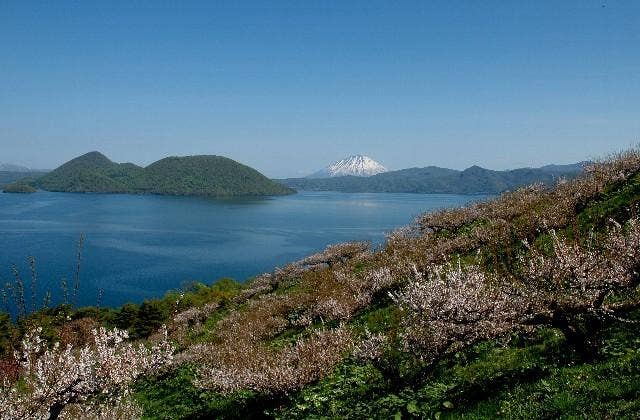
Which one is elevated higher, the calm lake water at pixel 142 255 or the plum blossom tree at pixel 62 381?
the plum blossom tree at pixel 62 381

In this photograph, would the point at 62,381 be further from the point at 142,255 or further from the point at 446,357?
the point at 142,255

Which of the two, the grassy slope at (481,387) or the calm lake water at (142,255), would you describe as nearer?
the grassy slope at (481,387)

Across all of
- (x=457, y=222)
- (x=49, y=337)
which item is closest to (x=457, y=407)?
(x=457, y=222)

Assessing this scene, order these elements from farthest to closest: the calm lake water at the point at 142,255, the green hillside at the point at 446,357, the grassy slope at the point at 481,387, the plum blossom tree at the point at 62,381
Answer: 1. the calm lake water at the point at 142,255
2. the plum blossom tree at the point at 62,381
3. the green hillside at the point at 446,357
4. the grassy slope at the point at 481,387

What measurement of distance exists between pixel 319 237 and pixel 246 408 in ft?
538

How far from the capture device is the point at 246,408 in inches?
640

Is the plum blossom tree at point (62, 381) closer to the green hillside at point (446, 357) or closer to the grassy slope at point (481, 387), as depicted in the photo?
the green hillside at point (446, 357)

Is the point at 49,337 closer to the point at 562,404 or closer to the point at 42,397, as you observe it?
the point at 42,397

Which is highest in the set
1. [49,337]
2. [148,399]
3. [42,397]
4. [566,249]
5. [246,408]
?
[566,249]

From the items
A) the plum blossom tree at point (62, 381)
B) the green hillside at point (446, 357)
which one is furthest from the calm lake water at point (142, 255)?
the plum blossom tree at point (62, 381)

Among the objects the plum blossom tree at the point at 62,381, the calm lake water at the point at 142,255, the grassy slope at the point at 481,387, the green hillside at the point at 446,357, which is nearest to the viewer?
the grassy slope at the point at 481,387

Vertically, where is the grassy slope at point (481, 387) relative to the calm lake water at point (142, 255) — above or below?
above

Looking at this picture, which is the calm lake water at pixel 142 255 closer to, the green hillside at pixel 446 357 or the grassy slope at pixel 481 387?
the green hillside at pixel 446 357

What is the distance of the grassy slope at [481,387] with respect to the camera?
9594 mm
